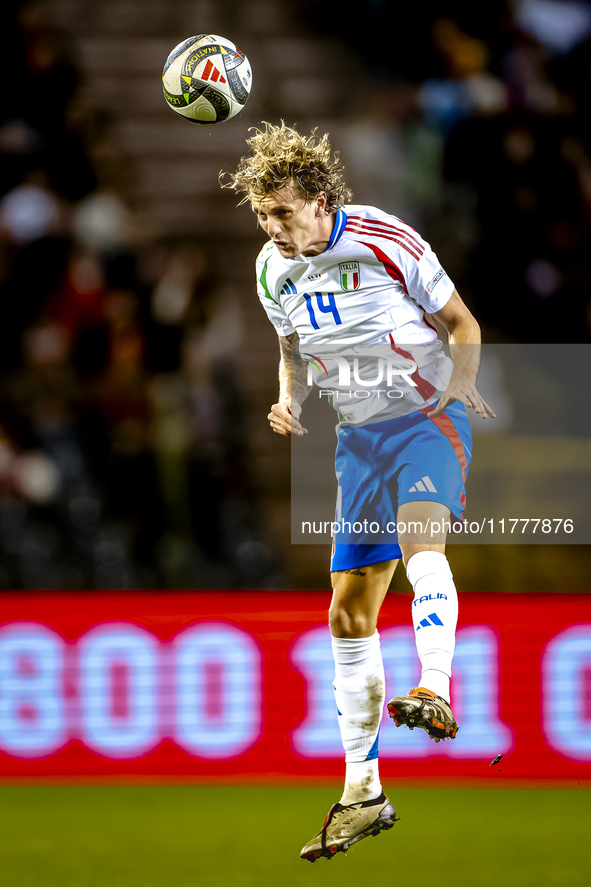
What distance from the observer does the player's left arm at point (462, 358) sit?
2.73 metres

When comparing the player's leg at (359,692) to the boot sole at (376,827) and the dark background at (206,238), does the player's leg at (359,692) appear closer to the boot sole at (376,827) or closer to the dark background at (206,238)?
the boot sole at (376,827)

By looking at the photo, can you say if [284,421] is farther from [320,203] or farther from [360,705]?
[360,705]

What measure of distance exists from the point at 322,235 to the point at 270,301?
0.99ft

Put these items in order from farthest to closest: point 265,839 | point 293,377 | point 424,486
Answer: point 265,839
point 293,377
point 424,486

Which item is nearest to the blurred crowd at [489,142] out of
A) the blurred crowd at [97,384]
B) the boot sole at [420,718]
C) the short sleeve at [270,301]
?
the blurred crowd at [97,384]

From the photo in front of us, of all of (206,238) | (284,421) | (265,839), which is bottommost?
(265,839)

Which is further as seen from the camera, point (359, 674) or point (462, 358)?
point (359, 674)

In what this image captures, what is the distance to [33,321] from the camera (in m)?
6.02

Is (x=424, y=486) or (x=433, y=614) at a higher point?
(x=424, y=486)

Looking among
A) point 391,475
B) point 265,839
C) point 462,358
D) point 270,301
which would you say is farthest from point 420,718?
point 265,839

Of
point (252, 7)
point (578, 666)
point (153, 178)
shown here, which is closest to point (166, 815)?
point (578, 666)

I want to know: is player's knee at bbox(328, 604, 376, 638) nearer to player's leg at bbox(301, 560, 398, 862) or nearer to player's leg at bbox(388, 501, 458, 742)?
player's leg at bbox(301, 560, 398, 862)

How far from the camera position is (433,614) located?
2598 mm

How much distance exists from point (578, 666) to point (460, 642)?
60 cm
